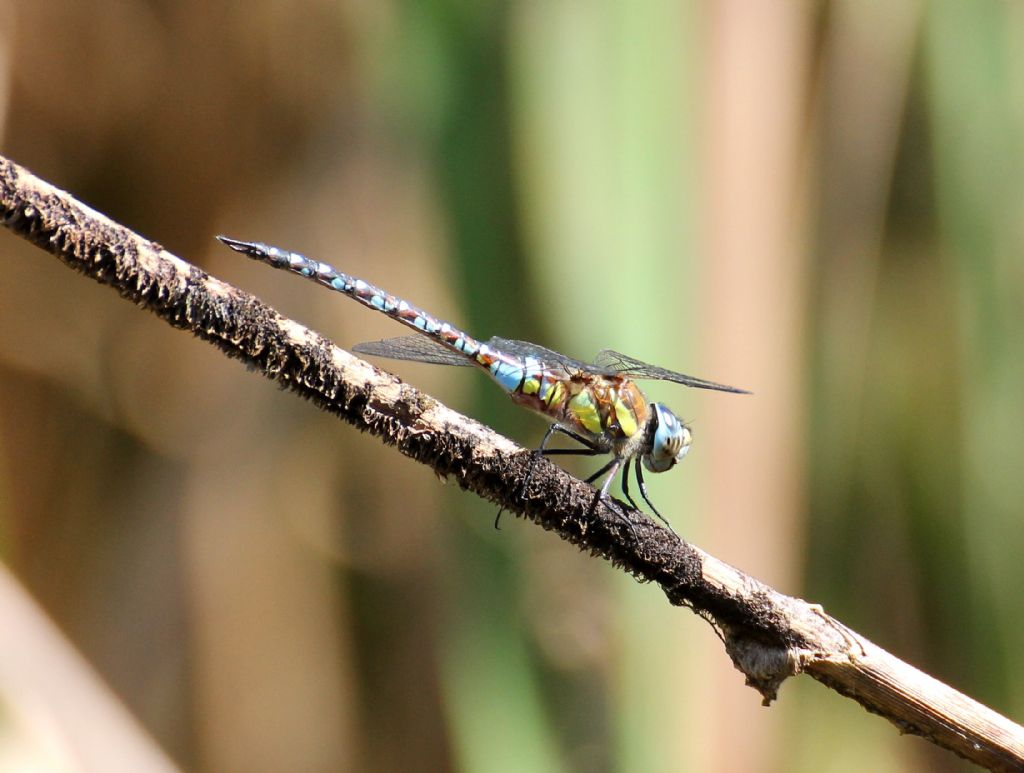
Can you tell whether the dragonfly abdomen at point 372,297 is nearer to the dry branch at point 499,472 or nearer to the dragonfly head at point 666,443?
the dragonfly head at point 666,443

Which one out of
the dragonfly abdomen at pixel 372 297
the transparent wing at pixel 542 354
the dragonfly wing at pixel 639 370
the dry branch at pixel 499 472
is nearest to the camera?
the dry branch at pixel 499 472

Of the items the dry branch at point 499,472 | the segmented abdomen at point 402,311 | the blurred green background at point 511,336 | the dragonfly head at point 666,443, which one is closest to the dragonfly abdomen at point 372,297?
the segmented abdomen at point 402,311

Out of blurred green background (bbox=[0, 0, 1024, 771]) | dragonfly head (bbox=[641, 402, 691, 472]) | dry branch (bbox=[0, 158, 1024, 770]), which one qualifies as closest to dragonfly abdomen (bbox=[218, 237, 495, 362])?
blurred green background (bbox=[0, 0, 1024, 771])

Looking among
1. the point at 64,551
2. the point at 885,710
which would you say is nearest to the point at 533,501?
the point at 885,710

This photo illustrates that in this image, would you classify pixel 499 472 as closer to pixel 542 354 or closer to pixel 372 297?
pixel 372 297

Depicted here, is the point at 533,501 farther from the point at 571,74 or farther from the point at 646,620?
the point at 571,74

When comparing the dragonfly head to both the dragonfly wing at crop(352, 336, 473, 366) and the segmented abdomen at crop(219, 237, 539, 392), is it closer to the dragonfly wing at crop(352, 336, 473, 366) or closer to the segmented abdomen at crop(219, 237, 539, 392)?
the segmented abdomen at crop(219, 237, 539, 392)

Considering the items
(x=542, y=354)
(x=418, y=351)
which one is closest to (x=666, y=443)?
(x=542, y=354)

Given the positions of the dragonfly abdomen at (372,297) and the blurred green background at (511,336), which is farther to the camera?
the blurred green background at (511,336)
